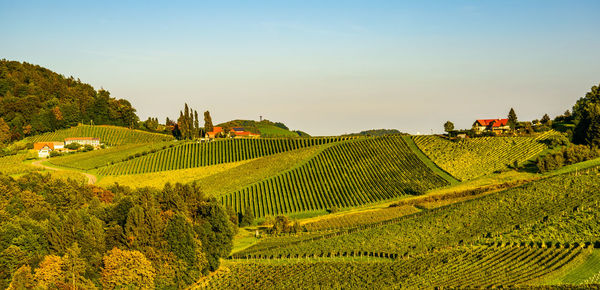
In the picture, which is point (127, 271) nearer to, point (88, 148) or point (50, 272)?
point (50, 272)

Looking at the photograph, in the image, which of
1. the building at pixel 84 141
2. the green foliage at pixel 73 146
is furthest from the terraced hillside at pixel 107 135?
the green foliage at pixel 73 146

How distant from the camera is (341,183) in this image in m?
97.9

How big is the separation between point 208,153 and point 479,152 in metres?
59.1

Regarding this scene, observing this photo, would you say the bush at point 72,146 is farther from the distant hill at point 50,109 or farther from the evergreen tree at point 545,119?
the evergreen tree at point 545,119

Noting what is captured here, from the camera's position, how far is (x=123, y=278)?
5478 cm

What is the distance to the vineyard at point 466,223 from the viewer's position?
6138cm

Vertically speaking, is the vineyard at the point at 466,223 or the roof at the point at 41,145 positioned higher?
the roof at the point at 41,145

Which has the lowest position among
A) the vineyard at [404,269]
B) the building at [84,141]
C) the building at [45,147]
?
the vineyard at [404,269]

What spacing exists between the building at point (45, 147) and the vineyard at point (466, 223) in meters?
98.3

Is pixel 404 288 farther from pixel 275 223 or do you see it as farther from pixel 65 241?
pixel 65 241

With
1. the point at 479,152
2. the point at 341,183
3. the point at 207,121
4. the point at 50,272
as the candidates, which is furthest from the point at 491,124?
the point at 50,272

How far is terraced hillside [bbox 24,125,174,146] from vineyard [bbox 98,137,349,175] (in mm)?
33853

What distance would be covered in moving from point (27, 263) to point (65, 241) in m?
4.27

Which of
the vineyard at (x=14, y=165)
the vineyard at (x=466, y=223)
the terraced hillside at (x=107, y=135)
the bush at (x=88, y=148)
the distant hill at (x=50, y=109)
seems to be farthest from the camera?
the distant hill at (x=50, y=109)
